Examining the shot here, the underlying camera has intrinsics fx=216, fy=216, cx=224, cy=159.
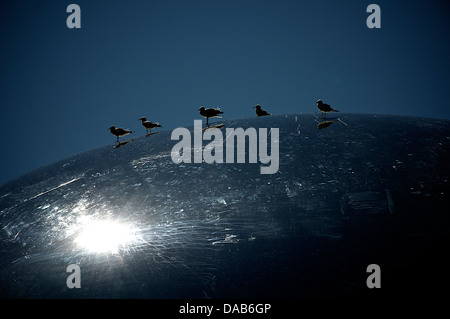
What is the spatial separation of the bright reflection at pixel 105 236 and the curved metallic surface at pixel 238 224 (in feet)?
0.06

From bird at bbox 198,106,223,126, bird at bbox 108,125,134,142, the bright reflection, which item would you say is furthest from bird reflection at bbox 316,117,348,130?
bird at bbox 108,125,134,142

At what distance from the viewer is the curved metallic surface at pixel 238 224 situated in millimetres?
2492

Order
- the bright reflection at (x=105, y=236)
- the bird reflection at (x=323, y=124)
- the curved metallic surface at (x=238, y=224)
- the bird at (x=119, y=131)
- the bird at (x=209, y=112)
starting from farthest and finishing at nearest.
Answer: the bird at (x=119, y=131), the bird at (x=209, y=112), the bird reflection at (x=323, y=124), the bright reflection at (x=105, y=236), the curved metallic surface at (x=238, y=224)

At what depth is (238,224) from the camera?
10.1ft

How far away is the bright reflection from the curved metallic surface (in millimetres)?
19

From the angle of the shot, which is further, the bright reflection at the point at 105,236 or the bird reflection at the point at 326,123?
the bird reflection at the point at 326,123

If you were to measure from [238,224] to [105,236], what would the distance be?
77.6 inches

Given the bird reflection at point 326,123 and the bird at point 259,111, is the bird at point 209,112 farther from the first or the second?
the bird reflection at point 326,123

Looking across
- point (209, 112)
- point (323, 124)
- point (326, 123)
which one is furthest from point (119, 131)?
point (326, 123)

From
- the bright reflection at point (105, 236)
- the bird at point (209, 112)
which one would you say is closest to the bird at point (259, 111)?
the bird at point (209, 112)

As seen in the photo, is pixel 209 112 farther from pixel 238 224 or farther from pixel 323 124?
pixel 238 224

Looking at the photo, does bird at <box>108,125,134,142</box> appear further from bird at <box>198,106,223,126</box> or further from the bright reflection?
the bright reflection

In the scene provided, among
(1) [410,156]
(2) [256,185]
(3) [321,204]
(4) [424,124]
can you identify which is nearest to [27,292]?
(2) [256,185]

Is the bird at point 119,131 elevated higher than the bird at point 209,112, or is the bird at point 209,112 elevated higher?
the bird at point 209,112
